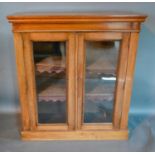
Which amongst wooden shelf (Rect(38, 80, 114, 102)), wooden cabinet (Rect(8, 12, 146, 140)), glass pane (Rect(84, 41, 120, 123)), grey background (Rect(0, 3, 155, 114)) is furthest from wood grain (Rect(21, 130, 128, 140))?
grey background (Rect(0, 3, 155, 114))

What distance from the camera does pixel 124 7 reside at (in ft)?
6.15

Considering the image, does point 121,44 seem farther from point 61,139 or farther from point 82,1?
point 61,139

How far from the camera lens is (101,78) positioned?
1739 millimetres

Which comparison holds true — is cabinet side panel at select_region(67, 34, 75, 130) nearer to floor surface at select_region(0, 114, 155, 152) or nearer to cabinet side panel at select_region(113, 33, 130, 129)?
floor surface at select_region(0, 114, 155, 152)

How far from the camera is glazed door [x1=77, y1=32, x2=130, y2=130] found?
1.52m

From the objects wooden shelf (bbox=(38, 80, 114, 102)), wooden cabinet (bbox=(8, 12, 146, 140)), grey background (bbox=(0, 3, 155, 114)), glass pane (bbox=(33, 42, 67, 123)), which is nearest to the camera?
wooden cabinet (bbox=(8, 12, 146, 140))

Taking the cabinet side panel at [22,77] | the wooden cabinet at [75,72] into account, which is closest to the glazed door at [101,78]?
the wooden cabinet at [75,72]

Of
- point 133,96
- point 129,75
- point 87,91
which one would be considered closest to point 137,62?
point 133,96

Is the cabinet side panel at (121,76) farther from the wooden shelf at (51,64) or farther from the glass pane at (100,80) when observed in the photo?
the wooden shelf at (51,64)

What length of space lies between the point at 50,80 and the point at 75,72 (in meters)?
0.27

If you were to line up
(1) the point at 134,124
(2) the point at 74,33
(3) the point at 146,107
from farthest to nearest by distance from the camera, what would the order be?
(3) the point at 146,107, (1) the point at 134,124, (2) the point at 74,33

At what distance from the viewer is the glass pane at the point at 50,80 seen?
157cm

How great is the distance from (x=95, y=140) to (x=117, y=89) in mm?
506

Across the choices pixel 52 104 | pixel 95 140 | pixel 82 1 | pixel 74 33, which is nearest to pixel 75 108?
pixel 52 104
